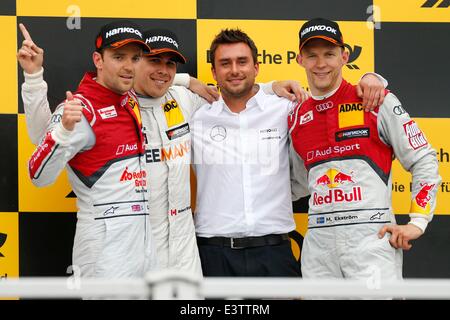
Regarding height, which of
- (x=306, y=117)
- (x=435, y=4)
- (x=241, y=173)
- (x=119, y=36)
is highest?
(x=435, y=4)

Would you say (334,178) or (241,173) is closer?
(334,178)

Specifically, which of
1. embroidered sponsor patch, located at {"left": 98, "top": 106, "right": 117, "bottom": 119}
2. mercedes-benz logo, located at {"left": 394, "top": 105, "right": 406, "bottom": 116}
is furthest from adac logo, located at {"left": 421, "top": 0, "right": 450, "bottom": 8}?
embroidered sponsor patch, located at {"left": 98, "top": 106, "right": 117, "bottom": 119}

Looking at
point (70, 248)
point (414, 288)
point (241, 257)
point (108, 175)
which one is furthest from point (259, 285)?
point (70, 248)

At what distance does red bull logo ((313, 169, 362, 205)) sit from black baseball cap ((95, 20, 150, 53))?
975mm

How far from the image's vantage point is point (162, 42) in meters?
3.19

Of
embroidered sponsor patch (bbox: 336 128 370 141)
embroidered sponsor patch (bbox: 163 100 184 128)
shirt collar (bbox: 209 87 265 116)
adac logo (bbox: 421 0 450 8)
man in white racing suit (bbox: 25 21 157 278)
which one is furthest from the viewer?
adac logo (bbox: 421 0 450 8)

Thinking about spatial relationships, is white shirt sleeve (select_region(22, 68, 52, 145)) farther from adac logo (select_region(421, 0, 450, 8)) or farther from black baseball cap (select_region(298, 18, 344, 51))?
adac logo (select_region(421, 0, 450, 8))

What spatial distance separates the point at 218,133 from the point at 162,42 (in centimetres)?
51

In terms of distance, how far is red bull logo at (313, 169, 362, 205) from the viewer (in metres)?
2.94

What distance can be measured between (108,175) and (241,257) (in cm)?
75

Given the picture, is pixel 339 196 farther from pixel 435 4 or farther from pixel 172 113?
pixel 435 4

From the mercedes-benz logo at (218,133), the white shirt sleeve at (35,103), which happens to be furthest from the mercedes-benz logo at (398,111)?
the white shirt sleeve at (35,103)

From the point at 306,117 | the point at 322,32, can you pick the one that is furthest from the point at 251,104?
the point at 322,32
